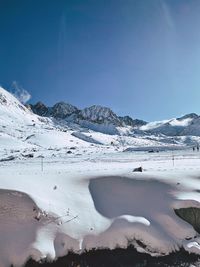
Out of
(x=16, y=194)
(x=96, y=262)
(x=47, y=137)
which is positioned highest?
(x=47, y=137)

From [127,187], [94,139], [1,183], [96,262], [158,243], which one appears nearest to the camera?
[96,262]

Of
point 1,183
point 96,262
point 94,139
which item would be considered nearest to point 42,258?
point 96,262

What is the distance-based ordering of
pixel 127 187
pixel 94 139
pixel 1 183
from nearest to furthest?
pixel 1 183
pixel 127 187
pixel 94 139

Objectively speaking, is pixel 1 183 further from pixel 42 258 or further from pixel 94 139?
pixel 94 139

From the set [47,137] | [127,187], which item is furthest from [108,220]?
[47,137]

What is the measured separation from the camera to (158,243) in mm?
11680

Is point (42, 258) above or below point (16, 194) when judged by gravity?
below

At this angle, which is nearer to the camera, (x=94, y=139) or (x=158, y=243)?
(x=158, y=243)

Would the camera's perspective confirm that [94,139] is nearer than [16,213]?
No

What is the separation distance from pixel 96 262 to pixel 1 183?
5133 millimetres

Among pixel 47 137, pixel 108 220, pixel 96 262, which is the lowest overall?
pixel 96 262

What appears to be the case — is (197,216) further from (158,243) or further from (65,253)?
(65,253)

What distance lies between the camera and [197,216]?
42.9 feet

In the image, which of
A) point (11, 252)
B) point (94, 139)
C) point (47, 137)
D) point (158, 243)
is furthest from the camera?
point (94, 139)
